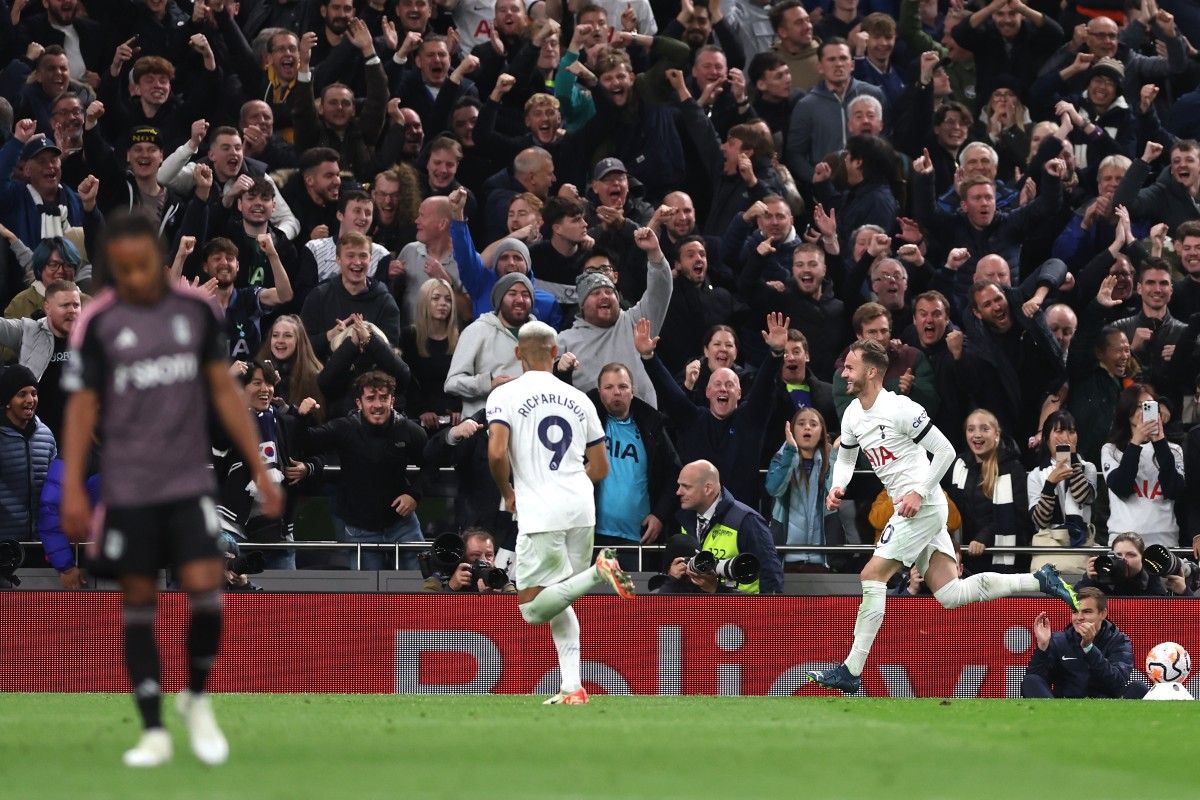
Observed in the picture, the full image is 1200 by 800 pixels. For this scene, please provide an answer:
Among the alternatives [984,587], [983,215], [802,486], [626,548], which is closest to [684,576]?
[626,548]

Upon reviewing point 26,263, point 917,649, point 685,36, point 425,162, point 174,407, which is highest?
point 685,36

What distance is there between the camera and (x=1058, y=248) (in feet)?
59.3

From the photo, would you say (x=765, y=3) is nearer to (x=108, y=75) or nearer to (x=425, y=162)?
(x=425, y=162)

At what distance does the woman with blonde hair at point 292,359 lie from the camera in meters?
15.3

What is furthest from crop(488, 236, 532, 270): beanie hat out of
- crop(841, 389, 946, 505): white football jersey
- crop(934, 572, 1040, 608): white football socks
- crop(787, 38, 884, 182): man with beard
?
crop(934, 572, 1040, 608): white football socks

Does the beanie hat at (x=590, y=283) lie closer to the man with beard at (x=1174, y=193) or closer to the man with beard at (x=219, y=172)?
the man with beard at (x=219, y=172)

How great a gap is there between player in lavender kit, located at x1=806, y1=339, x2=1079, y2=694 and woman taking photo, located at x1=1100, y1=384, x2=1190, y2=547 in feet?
6.11

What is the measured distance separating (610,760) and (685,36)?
12513 mm

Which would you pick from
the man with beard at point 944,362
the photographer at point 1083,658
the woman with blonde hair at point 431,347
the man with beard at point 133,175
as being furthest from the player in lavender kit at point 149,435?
the man with beard at point 944,362

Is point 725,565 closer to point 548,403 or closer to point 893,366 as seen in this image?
point 893,366

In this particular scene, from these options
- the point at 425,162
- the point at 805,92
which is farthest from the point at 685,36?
the point at 425,162

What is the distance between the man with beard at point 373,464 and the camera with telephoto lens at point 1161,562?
539 cm

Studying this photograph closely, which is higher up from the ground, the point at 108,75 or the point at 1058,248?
the point at 108,75

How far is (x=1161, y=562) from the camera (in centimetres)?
1462
